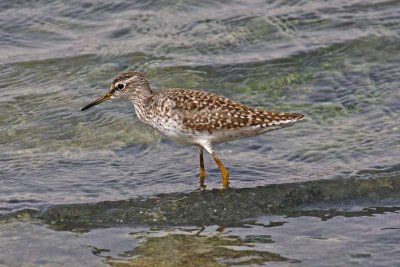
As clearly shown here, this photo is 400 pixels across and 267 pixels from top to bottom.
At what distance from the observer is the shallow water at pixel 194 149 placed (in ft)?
27.6

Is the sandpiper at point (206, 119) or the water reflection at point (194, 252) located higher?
the sandpiper at point (206, 119)

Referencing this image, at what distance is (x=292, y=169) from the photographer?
1013cm

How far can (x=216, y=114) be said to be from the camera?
9695 mm

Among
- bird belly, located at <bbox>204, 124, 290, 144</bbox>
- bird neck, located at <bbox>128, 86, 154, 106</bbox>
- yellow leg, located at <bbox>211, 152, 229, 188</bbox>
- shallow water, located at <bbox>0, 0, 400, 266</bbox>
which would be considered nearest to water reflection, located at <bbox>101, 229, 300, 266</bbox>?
shallow water, located at <bbox>0, 0, 400, 266</bbox>

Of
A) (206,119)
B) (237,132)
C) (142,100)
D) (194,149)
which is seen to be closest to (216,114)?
(206,119)

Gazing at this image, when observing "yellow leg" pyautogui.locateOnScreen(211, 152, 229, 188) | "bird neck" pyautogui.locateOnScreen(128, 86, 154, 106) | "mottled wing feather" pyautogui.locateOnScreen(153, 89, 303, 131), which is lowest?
"yellow leg" pyautogui.locateOnScreen(211, 152, 229, 188)

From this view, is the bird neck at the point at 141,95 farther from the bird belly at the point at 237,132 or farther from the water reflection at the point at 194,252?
the water reflection at the point at 194,252

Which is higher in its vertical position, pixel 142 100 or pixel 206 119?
pixel 142 100

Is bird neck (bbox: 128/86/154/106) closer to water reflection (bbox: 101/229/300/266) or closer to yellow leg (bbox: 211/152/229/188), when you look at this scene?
yellow leg (bbox: 211/152/229/188)

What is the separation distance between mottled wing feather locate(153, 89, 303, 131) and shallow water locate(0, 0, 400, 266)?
720 mm

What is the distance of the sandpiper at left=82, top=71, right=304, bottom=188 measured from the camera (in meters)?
9.62

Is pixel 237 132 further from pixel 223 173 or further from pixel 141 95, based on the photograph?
pixel 141 95

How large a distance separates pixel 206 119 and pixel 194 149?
1.45m

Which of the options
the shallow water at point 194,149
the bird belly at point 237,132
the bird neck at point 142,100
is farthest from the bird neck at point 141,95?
the bird belly at point 237,132
